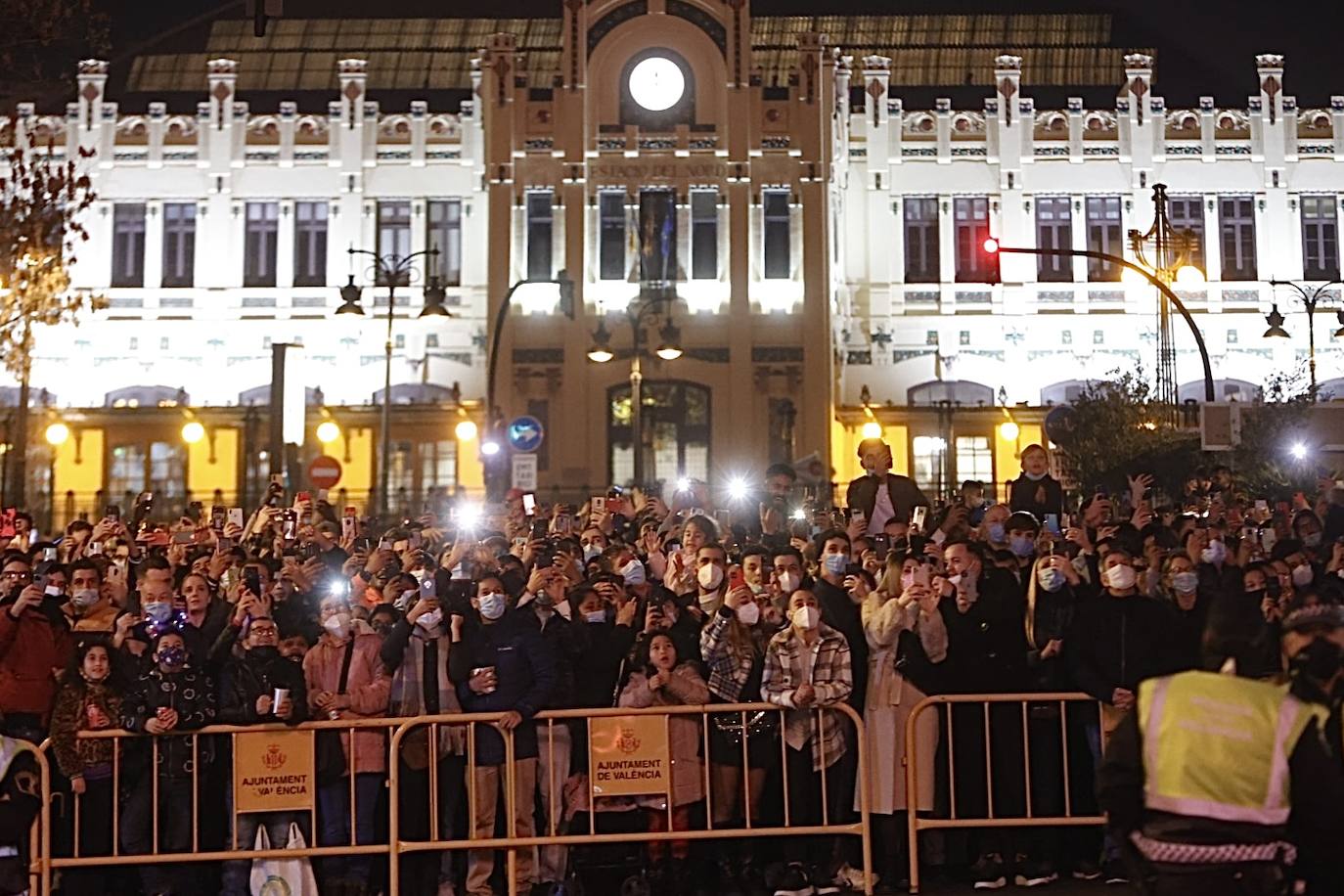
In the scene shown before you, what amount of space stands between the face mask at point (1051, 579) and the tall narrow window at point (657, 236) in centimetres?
3536

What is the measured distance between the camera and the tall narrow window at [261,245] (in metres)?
51.2

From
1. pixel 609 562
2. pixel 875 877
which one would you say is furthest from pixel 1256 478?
pixel 875 877

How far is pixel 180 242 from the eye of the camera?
51.7 m

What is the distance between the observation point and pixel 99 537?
2038 cm

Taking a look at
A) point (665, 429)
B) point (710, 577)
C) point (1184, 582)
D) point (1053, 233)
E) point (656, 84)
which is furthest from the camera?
point (1053, 233)

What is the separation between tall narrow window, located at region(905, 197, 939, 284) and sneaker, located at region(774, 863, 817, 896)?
129 ft

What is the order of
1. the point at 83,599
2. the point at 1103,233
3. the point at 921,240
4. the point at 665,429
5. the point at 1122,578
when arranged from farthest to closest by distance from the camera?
the point at 921,240 → the point at 1103,233 → the point at 665,429 → the point at 83,599 → the point at 1122,578

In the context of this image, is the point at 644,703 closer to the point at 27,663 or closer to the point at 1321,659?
the point at 27,663

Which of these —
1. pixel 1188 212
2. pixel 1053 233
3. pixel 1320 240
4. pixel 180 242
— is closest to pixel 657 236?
pixel 1053 233

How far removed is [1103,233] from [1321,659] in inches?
1782

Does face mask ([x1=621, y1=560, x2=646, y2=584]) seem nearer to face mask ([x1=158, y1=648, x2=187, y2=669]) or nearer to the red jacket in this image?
face mask ([x1=158, y1=648, x2=187, y2=669])

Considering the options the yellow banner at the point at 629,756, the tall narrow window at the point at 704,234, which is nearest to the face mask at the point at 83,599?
the yellow banner at the point at 629,756

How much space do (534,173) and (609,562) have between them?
34097 millimetres

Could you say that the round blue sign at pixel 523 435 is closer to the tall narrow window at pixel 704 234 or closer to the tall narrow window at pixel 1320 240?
the tall narrow window at pixel 704 234
